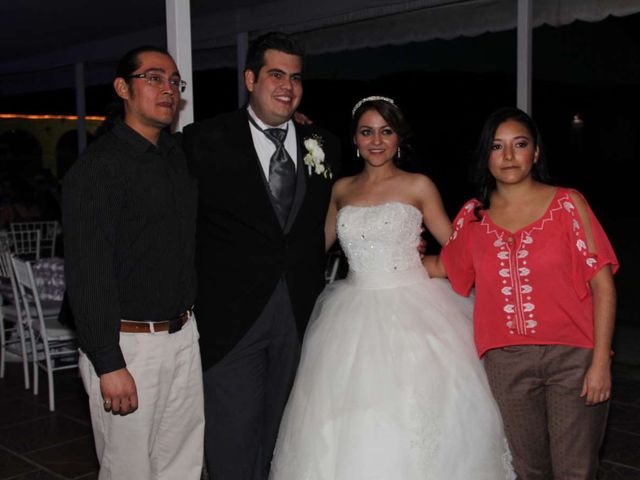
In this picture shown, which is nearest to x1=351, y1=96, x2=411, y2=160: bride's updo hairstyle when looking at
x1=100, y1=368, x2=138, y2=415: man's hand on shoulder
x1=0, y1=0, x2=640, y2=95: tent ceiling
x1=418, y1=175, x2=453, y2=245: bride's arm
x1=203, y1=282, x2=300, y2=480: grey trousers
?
x1=418, y1=175, x2=453, y2=245: bride's arm

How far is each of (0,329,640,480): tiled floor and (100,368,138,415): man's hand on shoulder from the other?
71.8 inches

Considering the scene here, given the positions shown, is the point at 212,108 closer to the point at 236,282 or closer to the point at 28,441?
the point at 28,441

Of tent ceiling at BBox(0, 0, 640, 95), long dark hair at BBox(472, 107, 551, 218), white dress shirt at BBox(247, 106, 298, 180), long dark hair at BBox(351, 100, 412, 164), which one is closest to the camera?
long dark hair at BBox(472, 107, 551, 218)

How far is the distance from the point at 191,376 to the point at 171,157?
0.76 meters

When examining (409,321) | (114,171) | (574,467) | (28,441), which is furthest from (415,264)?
(28,441)

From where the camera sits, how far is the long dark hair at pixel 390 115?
296 centimetres

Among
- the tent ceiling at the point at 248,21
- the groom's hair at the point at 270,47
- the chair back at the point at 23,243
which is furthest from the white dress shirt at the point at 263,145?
the chair back at the point at 23,243

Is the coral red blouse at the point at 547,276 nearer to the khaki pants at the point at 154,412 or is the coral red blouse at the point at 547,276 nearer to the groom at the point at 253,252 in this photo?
the groom at the point at 253,252

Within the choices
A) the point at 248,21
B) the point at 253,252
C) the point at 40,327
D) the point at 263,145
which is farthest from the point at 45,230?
the point at 253,252

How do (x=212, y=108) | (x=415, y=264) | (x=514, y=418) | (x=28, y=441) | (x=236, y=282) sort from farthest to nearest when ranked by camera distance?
(x=212, y=108) → (x=28, y=441) → (x=415, y=264) → (x=236, y=282) → (x=514, y=418)

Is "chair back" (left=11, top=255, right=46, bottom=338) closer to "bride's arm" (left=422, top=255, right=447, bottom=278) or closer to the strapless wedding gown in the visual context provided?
the strapless wedding gown

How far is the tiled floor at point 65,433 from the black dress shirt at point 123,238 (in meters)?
1.93

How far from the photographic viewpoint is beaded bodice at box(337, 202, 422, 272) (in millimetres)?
2967

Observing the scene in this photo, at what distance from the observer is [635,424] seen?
4.43m
